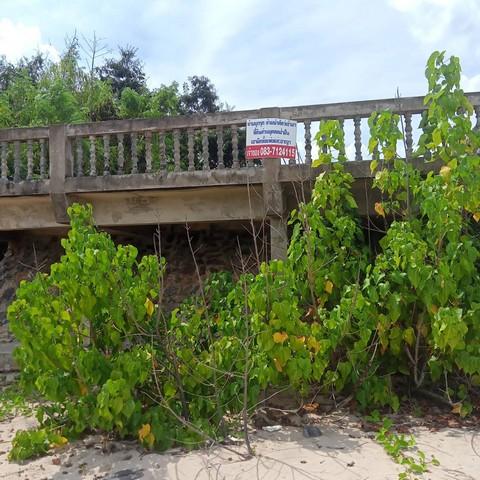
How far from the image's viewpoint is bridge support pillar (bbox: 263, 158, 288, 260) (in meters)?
6.61

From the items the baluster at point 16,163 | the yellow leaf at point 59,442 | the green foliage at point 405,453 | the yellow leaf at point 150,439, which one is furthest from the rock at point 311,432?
the baluster at point 16,163

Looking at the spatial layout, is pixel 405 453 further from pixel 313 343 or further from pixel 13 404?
pixel 13 404

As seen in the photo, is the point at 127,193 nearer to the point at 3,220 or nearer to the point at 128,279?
the point at 3,220

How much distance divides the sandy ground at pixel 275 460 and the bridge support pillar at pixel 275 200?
8.75ft

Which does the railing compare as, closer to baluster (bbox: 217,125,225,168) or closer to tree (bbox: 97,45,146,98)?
baluster (bbox: 217,125,225,168)

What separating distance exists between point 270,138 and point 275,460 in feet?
12.1

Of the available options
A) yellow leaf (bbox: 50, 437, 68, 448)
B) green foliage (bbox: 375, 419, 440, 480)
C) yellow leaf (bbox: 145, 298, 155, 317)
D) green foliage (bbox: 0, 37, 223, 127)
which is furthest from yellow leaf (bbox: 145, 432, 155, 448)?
green foliage (bbox: 0, 37, 223, 127)

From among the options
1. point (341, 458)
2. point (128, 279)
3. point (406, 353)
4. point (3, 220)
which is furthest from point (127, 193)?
point (341, 458)

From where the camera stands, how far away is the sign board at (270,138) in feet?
20.6

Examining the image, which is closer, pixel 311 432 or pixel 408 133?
pixel 311 432

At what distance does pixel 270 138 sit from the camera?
6.34m

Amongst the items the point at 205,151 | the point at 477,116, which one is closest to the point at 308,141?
the point at 205,151

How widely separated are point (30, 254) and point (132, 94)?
661cm

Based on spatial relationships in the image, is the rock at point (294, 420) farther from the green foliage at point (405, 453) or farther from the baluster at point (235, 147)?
the baluster at point (235, 147)
